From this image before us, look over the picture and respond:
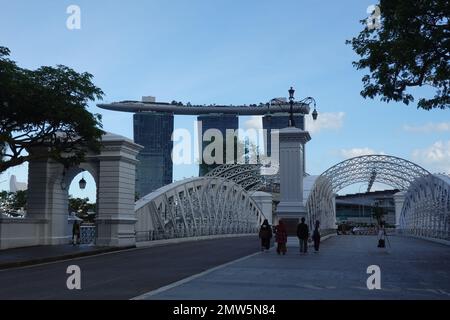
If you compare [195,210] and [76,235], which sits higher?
[195,210]

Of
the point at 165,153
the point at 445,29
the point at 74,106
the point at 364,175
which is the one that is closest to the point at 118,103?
the point at 165,153

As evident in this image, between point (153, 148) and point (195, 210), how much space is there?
386 ft

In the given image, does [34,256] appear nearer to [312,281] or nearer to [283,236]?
[283,236]

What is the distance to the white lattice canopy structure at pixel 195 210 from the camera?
33.5 m

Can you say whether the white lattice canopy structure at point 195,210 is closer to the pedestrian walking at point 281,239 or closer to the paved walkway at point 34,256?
the paved walkway at point 34,256

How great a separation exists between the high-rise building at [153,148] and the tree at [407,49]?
115960 mm

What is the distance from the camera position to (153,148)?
524ft

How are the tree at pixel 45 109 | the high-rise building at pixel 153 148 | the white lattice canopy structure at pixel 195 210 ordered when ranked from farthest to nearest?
the high-rise building at pixel 153 148
the white lattice canopy structure at pixel 195 210
the tree at pixel 45 109

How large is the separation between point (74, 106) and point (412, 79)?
1300 centimetres

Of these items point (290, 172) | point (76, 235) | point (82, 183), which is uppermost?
point (290, 172)

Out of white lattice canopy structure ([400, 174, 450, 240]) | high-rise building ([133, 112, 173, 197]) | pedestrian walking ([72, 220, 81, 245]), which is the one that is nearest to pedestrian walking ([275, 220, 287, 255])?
pedestrian walking ([72, 220, 81, 245])

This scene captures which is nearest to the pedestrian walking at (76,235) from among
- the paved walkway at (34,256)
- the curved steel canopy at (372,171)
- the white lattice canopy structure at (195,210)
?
the white lattice canopy structure at (195,210)

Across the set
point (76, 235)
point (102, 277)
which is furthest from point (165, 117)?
point (102, 277)
